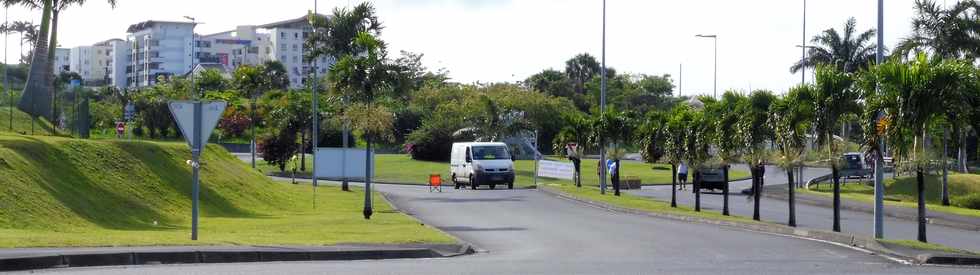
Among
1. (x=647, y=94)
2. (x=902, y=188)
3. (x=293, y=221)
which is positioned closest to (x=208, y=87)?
(x=647, y=94)

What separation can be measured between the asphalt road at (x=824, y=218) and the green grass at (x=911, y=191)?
3.02 metres

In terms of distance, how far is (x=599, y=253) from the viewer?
19.5 metres

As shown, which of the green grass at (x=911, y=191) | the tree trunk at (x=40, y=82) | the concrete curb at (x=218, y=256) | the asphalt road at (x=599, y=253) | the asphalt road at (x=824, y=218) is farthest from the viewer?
A: the green grass at (x=911, y=191)

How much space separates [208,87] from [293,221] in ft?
245

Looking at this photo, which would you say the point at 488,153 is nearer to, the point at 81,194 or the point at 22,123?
the point at 22,123

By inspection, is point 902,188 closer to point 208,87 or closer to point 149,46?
point 208,87

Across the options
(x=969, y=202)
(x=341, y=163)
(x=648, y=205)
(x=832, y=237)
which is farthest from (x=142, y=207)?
(x=969, y=202)

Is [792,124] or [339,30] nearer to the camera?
[792,124]

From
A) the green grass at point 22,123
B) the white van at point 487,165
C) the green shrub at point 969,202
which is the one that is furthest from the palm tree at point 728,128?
the white van at point 487,165

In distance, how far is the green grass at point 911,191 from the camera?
43.5 meters

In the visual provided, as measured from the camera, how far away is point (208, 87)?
9981cm

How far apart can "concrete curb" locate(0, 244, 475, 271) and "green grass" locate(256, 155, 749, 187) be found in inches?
1591

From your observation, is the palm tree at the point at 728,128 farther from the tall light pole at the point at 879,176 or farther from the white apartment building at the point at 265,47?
the white apartment building at the point at 265,47

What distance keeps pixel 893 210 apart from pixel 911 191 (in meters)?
12.7
